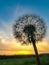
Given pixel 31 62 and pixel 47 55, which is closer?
pixel 31 62

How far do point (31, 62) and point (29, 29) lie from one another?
42.6 feet

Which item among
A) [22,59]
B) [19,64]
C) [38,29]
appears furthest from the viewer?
[22,59]

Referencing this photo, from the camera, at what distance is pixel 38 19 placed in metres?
64.7

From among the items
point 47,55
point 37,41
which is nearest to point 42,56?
point 47,55

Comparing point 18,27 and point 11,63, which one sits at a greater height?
point 18,27

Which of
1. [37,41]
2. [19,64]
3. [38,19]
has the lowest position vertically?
[19,64]

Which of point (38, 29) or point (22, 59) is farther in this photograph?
point (22, 59)

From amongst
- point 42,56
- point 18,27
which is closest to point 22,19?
point 18,27

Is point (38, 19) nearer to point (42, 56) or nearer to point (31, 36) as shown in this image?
point (31, 36)

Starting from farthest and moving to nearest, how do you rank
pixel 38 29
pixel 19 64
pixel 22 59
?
pixel 22 59 → pixel 19 64 → pixel 38 29

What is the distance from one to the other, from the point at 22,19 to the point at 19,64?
1292 centimetres

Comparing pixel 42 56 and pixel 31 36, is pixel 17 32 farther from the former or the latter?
pixel 42 56

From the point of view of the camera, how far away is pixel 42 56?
265 feet

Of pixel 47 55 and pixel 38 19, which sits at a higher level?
pixel 38 19
